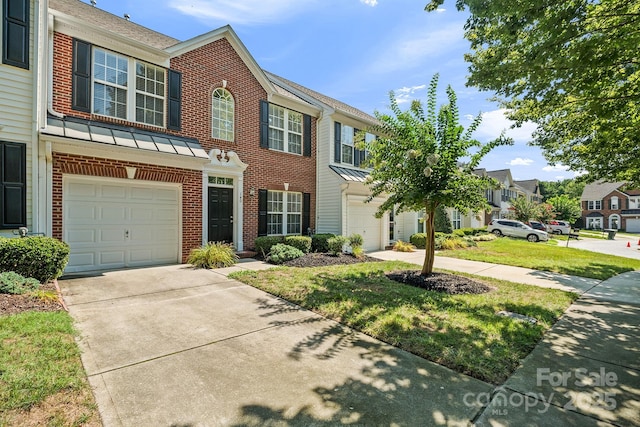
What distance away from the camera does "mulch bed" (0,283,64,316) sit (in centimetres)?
446

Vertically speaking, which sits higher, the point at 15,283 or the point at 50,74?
the point at 50,74

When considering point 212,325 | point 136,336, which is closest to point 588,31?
point 212,325

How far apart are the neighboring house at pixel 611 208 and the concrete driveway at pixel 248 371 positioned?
57.1 m

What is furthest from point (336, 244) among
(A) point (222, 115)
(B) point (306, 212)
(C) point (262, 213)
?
(A) point (222, 115)

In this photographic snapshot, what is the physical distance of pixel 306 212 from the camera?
13125 mm

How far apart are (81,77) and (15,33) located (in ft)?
4.42

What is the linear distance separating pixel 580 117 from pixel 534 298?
475 centimetres

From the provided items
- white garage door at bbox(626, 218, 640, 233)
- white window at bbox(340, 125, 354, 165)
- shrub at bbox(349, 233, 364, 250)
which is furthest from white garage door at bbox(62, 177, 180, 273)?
white garage door at bbox(626, 218, 640, 233)

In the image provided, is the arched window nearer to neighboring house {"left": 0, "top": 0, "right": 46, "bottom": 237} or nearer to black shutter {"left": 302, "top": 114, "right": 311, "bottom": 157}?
black shutter {"left": 302, "top": 114, "right": 311, "bottom": 157}

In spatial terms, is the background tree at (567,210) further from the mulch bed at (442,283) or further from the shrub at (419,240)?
the mulch bed at (442,283)

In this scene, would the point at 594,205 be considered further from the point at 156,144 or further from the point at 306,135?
the point at 156,144

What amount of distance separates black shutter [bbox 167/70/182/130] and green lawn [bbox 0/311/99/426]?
6.69m

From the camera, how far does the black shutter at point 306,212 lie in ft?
42.6

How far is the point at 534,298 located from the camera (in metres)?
6.55
